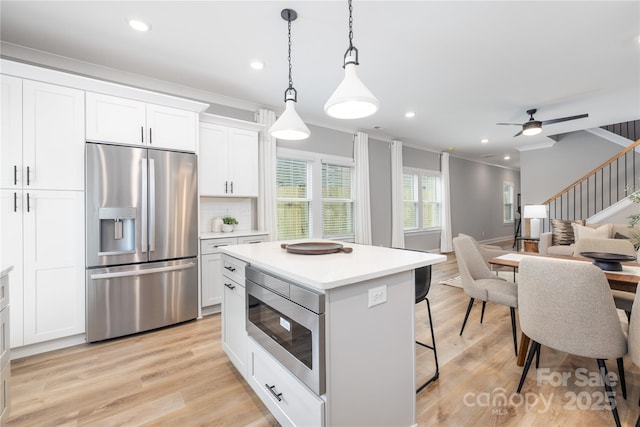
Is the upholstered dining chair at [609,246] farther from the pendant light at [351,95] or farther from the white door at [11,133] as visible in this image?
the white door at [11,133]

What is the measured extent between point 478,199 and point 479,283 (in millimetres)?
7331

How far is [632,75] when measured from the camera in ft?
11.2

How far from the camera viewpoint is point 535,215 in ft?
18.9

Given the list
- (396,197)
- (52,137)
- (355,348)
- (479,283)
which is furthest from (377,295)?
(396,197)

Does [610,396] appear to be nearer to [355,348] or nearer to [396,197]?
[355,348]

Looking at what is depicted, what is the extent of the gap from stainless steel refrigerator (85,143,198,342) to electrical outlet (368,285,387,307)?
2.41 metres

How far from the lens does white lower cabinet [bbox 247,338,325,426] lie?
127 cm

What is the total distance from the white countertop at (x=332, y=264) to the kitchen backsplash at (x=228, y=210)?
2.02 meters

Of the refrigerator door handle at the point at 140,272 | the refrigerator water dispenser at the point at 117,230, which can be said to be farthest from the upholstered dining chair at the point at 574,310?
the refrigerator water dispenser at the point at 117,230

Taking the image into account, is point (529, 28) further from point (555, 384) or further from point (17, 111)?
point (17, 111)

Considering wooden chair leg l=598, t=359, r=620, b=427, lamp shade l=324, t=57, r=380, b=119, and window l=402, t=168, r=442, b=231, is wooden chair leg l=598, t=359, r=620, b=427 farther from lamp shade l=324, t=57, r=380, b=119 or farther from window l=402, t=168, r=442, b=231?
window l=402, t=168, r=442, b=231

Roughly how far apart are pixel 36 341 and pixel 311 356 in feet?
8.84

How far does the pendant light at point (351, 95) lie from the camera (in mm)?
1514

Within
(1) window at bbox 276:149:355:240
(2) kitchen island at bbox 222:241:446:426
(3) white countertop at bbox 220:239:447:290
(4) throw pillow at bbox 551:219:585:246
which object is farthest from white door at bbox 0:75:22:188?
(4) throw pillow at bbox 551:219:585:246
